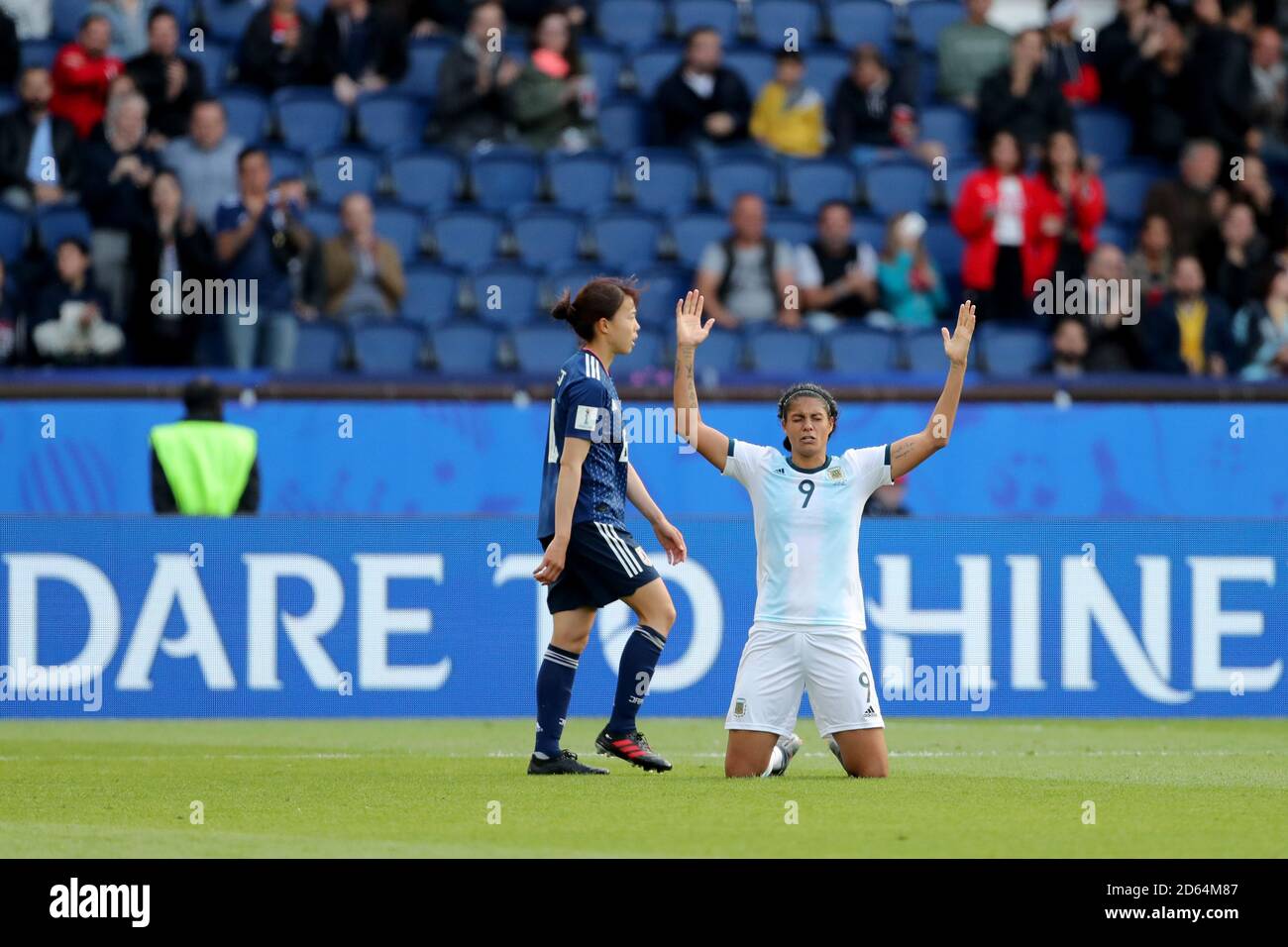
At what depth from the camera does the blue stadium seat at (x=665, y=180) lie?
16.5 m

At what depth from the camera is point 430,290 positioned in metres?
15.5

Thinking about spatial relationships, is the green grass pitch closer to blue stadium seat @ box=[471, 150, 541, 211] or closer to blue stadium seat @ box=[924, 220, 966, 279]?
blue stadium seat @ box=[924, 220, 966, 279]

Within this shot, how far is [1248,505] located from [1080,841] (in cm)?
790

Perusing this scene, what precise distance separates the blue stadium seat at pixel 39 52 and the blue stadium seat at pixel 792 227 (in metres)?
5.79

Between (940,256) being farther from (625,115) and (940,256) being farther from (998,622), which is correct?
(998,622)

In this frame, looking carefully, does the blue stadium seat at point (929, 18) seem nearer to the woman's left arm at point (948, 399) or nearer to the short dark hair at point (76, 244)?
the short dark hair at point (76, 244)

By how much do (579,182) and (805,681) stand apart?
28.6 ft

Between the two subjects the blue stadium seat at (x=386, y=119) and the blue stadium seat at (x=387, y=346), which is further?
the blue stadium seat at (x=386, y=119)

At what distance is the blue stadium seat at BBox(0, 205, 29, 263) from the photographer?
15.4 metres

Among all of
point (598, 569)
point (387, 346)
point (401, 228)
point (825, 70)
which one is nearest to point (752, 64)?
point (825, 70)

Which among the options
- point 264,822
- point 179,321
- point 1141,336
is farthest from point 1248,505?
point 264,822

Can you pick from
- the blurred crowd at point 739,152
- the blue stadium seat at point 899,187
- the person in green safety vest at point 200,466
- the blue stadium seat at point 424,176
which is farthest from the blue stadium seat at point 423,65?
the person in green safety vest at point 200,466

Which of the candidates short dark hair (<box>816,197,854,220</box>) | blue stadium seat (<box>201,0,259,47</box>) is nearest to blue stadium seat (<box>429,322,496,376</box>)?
short dark hair (<box>816,197,854,220</box>)

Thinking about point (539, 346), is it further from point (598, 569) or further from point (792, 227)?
point (598, 569)
